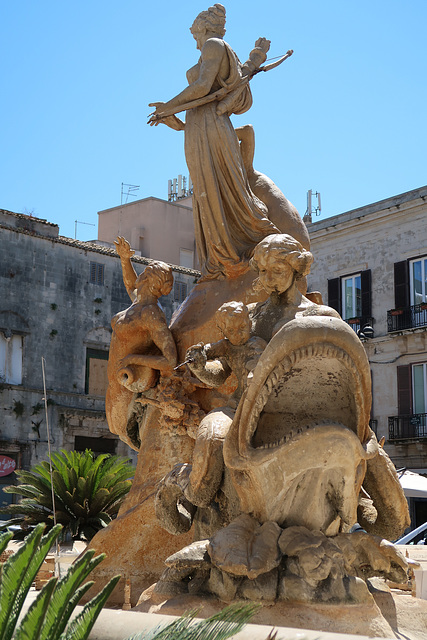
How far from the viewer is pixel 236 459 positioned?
12.1 ft

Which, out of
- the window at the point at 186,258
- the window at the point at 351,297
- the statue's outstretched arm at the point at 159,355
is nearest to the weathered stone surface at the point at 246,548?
the statue's outstretched arm at the point at 159,355

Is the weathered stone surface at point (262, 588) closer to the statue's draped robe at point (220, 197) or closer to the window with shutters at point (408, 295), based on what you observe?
the statue's draped robe at point (220, 197)

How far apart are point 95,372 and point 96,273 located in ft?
11.0

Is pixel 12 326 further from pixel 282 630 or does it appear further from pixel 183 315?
pixel 282 630

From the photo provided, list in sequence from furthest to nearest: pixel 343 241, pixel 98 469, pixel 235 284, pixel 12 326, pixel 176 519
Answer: pixel 12 326, pixel 343 241, pixel 98 469, pixel 235 284, pixel 176 519

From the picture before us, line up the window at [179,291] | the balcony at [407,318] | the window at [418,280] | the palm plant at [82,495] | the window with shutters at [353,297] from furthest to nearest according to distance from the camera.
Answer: the window at [179,291] < the window with shutters at [353,297] < the window at [418,280] < the balcony at [407,318] < the palm plant at [82,495]

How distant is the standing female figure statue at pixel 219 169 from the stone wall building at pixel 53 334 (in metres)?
21.4

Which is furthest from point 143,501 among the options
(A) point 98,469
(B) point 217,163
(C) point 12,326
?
(C) point 12,326

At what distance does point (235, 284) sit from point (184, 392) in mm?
830

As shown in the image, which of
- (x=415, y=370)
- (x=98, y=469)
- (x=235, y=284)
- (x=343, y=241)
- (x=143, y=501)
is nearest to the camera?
(x=143, y=501)

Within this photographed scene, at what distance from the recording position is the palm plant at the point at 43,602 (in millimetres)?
2311

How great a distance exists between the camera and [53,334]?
28641 mm

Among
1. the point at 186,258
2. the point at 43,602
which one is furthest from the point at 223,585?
the point at 186,258

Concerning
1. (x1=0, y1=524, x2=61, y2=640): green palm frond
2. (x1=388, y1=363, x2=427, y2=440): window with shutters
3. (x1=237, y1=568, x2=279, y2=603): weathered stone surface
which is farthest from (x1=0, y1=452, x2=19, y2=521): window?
(x1=0, y1=524, x2=61, y2=640): green palm frond
